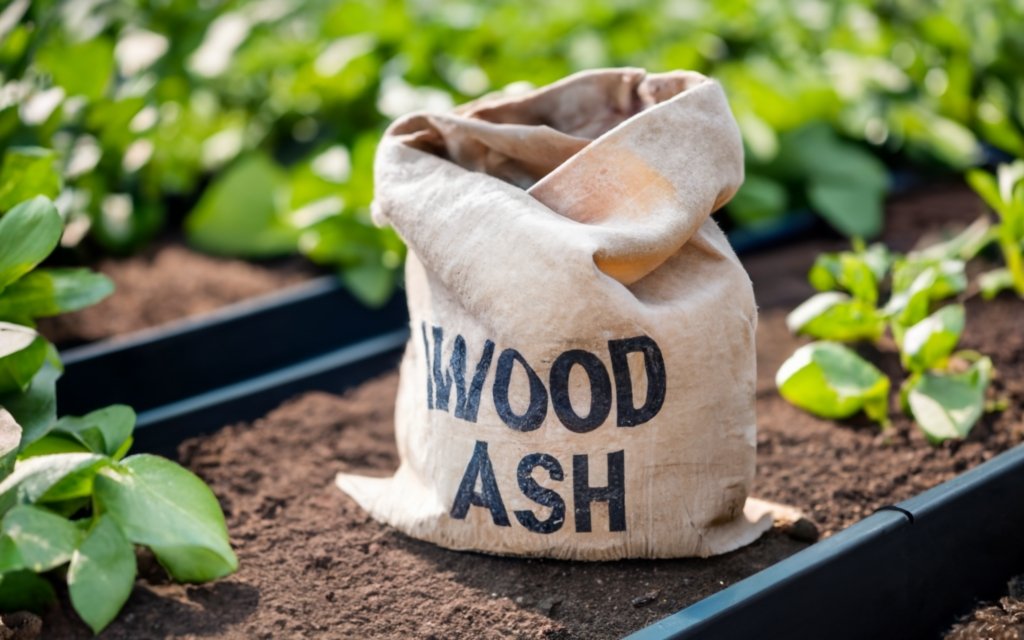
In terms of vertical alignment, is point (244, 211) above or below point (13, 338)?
below

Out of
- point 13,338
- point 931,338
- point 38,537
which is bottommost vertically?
point 931,338

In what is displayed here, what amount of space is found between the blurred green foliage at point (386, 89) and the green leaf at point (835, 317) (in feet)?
2.76

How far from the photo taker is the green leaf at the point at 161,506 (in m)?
1.21

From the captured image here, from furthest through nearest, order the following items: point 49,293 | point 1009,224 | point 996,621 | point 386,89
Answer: point 386,89 < point 1009,224 < point 49,293 < point 996,621

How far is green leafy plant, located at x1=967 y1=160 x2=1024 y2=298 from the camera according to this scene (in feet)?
6.41

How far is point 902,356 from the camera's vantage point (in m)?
1.76

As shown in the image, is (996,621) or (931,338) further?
(931,338)

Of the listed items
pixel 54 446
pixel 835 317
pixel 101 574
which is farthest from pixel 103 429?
pixel 835 317

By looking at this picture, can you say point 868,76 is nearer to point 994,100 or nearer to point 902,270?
point 994,100

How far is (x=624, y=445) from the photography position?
1340mm

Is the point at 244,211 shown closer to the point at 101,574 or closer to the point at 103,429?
the point at 103,429

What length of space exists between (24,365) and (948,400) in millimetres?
1290

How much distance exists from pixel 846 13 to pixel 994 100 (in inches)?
26.9

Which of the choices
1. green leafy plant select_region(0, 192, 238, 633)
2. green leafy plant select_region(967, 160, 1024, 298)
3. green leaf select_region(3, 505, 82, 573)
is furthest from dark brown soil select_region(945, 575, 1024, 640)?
green leaf select_region(3, 505, 82, 573)
